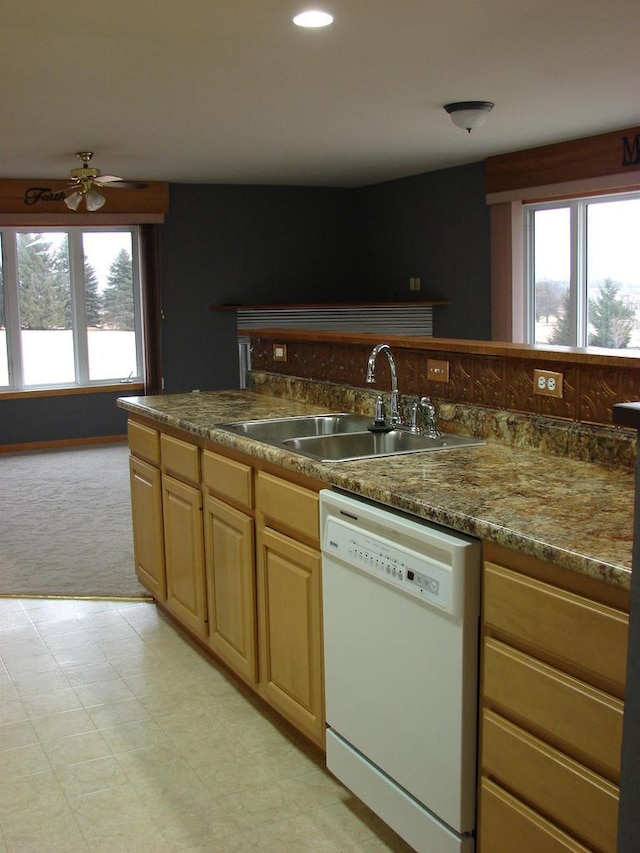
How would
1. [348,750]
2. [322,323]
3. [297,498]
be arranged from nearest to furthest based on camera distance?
[348,750] < [297,498] < [322,323]

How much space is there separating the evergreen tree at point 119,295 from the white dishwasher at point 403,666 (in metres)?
6.73

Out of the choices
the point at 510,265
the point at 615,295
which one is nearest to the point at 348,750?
the point at 615,295

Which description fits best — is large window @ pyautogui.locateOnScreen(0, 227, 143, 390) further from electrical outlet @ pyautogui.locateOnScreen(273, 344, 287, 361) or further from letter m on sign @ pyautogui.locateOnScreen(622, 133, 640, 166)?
electrical outlet @ pyautogui.locateOnScreen(273, 344, 287, 361)

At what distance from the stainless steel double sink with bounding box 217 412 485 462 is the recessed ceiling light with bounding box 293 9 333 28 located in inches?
58.1

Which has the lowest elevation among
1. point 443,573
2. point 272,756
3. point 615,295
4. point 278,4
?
point 272,756

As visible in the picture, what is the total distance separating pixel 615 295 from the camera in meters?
6.50

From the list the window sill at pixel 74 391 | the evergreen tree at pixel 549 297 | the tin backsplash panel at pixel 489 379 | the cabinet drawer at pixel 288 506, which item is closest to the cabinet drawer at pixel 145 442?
the tin backsplash panel at pixel 489 379

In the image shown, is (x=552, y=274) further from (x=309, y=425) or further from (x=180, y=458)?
(x=180, y=458)

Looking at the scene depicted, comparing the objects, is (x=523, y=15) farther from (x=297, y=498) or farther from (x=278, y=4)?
(x=297, y=498)

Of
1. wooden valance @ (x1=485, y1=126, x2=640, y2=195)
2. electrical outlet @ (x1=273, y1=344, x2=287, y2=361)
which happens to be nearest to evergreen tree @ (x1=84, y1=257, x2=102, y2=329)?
wooden valance @ (x1=485, y1=126, x2=640, y2=195)

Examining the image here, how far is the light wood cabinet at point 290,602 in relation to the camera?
8.40ft

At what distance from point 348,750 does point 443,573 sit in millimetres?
762

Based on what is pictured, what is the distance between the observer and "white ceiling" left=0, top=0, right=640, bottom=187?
3377mm

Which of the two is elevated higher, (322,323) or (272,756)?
(322,323)
